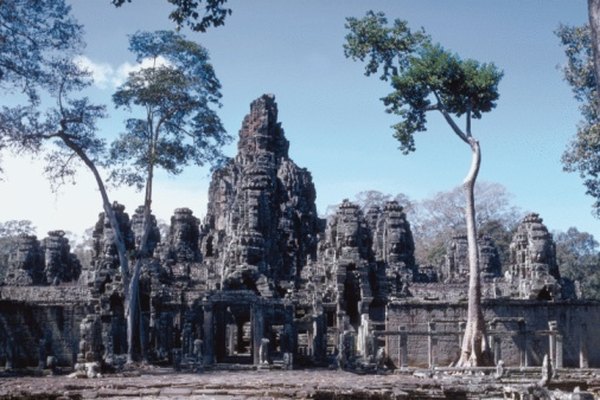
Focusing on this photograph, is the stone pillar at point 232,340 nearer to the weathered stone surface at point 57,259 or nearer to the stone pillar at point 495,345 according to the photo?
the stone pillar at point 495,345

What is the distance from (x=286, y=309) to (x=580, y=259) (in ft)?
138

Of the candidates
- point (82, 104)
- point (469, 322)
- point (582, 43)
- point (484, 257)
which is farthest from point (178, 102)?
point (484, 257)

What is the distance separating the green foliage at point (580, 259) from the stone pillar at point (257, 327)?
91.7 ft

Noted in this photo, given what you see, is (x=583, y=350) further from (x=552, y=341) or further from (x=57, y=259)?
(x=57, y=259)

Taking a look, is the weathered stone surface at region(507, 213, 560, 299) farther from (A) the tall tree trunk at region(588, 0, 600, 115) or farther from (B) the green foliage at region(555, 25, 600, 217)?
(A) the tall tree trunk at region(588, 0, 600, 115)

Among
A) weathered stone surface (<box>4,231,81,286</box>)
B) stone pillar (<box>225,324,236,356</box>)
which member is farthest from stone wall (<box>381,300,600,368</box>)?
weathered stone surface (<box>4,231,81,286</box>)

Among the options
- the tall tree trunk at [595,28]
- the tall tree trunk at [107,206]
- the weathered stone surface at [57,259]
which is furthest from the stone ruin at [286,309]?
the tall tree trunk at [595,28]

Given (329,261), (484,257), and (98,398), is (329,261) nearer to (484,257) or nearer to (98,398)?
(484,257)

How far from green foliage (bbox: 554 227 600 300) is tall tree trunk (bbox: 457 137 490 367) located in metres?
25.3

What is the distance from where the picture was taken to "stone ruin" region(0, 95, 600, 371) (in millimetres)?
23844

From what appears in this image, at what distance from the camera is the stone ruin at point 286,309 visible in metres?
23.8

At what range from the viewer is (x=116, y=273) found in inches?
1117

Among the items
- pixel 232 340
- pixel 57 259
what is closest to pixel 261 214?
pixel 232 340

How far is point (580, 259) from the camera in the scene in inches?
2354
